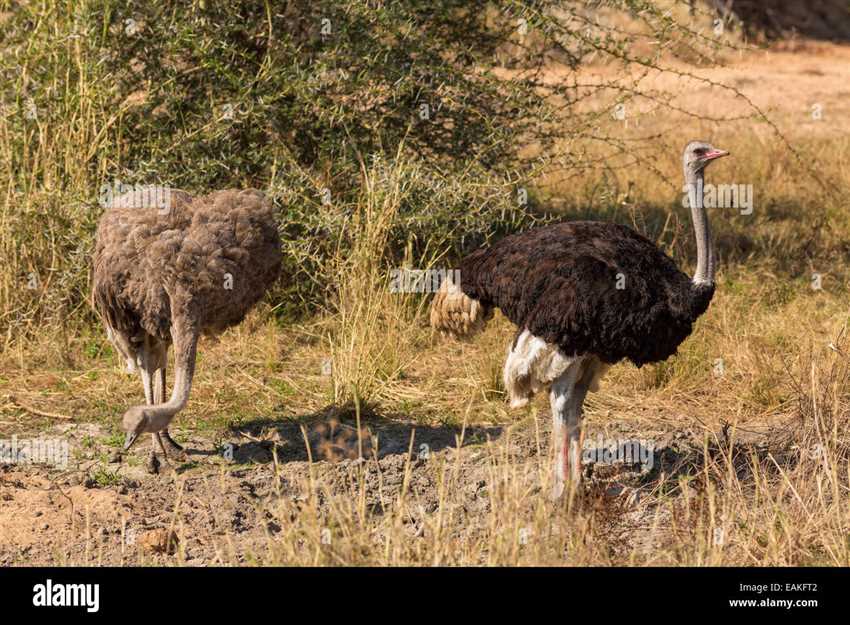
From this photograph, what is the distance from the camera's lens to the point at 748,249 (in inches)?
370

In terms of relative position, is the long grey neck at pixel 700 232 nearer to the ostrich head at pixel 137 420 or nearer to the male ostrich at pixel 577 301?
the male ostrich at pixel 577 301

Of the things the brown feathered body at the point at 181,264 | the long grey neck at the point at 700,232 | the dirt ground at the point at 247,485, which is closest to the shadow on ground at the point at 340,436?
the dirt ground at the point at 247,485

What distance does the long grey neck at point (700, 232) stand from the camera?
212 inches

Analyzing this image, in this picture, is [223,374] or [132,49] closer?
[223,374]

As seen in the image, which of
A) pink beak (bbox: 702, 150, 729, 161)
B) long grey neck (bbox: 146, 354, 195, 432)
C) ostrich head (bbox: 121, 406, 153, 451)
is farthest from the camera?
pink beak (bbox: 702, 150, 729, 161)

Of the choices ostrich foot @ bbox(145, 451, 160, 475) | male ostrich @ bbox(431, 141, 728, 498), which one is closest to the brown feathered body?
ostrich foot @ bbox(145, 451, 160, 475)

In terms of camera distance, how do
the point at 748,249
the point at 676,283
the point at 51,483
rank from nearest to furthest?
the point at 676,283
the point at 51,483
the point at 748,249

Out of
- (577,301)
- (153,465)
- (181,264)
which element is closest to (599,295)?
(577,301)

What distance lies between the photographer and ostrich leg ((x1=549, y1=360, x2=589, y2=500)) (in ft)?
18.2

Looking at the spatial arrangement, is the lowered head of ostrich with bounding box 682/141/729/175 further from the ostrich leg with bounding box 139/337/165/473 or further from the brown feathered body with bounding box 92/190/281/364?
the ostrich leg with bounding box 139/337/165/473

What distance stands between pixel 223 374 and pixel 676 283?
283 centimetres
